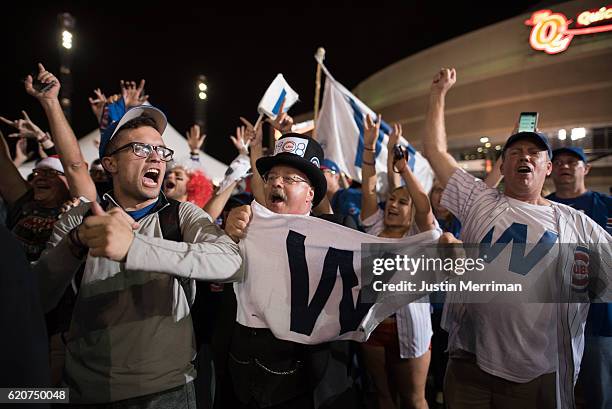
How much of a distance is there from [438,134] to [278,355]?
184 centimetres

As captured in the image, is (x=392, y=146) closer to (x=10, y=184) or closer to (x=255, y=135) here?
(x=255, y=135)

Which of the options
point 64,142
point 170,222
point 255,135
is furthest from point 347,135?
point 170,222

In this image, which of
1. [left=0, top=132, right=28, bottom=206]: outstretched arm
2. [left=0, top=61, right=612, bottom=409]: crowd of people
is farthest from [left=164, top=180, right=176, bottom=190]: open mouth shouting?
[left=0, top=132, right=28, bottom=206]: outstretched arm

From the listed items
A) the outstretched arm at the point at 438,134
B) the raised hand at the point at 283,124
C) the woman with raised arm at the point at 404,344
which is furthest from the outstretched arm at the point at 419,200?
the raised hand at the point at 283,124

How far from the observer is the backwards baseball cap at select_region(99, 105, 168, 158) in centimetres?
195

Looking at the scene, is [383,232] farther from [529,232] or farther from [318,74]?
[318,74]

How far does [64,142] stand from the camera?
2.36 meters

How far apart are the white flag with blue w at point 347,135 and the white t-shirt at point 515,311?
136 inches

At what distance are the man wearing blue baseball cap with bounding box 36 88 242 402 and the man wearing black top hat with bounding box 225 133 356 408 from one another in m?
0.33

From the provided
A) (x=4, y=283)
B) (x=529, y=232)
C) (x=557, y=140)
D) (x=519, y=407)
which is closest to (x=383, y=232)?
(x=529, y=232)

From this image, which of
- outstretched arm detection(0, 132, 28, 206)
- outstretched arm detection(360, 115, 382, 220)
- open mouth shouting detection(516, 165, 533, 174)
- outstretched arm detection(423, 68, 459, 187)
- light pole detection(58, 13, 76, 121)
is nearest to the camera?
open mouth shouting detection(516, 165, 533, 174)

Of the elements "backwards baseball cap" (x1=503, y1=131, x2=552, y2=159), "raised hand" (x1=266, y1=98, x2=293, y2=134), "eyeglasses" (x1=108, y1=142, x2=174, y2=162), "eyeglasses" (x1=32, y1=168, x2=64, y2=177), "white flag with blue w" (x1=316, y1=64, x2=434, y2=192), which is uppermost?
"white flag with blue w" (x1=316, y1=64, x2=434, y2=192)

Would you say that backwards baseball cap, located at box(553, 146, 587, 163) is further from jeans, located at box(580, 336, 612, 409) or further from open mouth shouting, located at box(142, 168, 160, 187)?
open mouth shouting, located at box(142, 168, 160, 187)

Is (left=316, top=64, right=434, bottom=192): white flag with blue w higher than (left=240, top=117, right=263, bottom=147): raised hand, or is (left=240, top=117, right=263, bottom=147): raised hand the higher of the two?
(left=316, top=64, right=434, bottom=192): white flag with blue w
